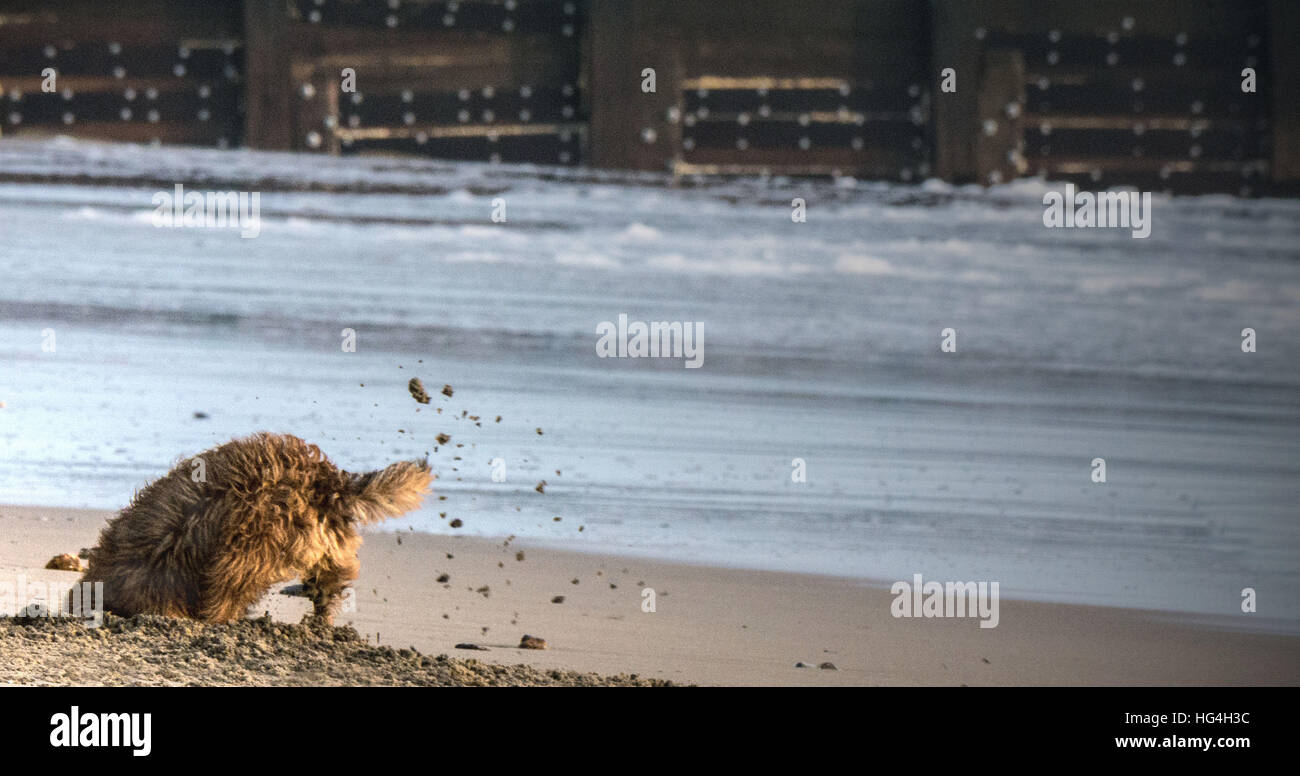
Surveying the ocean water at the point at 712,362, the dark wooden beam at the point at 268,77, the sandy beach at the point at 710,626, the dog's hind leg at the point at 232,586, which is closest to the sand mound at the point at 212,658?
the dog's hind leg at the point at 232,586

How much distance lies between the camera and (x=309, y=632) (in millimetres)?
2051

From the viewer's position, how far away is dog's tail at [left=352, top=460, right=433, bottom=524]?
1.94m

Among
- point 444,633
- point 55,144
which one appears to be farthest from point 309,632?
point 55,144

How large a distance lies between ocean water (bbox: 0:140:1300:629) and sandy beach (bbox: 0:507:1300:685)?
A: 7.5 inches

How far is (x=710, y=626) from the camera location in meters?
2.72

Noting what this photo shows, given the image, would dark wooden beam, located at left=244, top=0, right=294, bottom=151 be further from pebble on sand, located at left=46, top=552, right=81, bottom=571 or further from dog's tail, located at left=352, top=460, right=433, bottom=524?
dog's tail, located at left=352, top=460, right=433, bottom=524

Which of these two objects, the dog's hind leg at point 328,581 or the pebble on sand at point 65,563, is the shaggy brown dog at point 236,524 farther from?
the pebble on sand at point 65,563

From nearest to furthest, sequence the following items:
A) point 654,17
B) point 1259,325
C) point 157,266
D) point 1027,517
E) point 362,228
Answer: point 1027,517 < point 157,266 < point 1259,325 < point 362,228 < point 654,17

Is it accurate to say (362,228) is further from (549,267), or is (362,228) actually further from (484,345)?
(484,345)

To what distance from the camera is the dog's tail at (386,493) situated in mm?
1938

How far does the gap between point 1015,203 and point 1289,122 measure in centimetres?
224

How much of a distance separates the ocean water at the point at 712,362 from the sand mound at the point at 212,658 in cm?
130

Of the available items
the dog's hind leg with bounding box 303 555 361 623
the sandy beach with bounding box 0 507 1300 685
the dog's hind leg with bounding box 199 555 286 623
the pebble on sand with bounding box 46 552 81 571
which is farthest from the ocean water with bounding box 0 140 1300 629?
the dog's hind leg with bounding box 199 555 286 623

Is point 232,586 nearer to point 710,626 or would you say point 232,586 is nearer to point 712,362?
point 710,626
